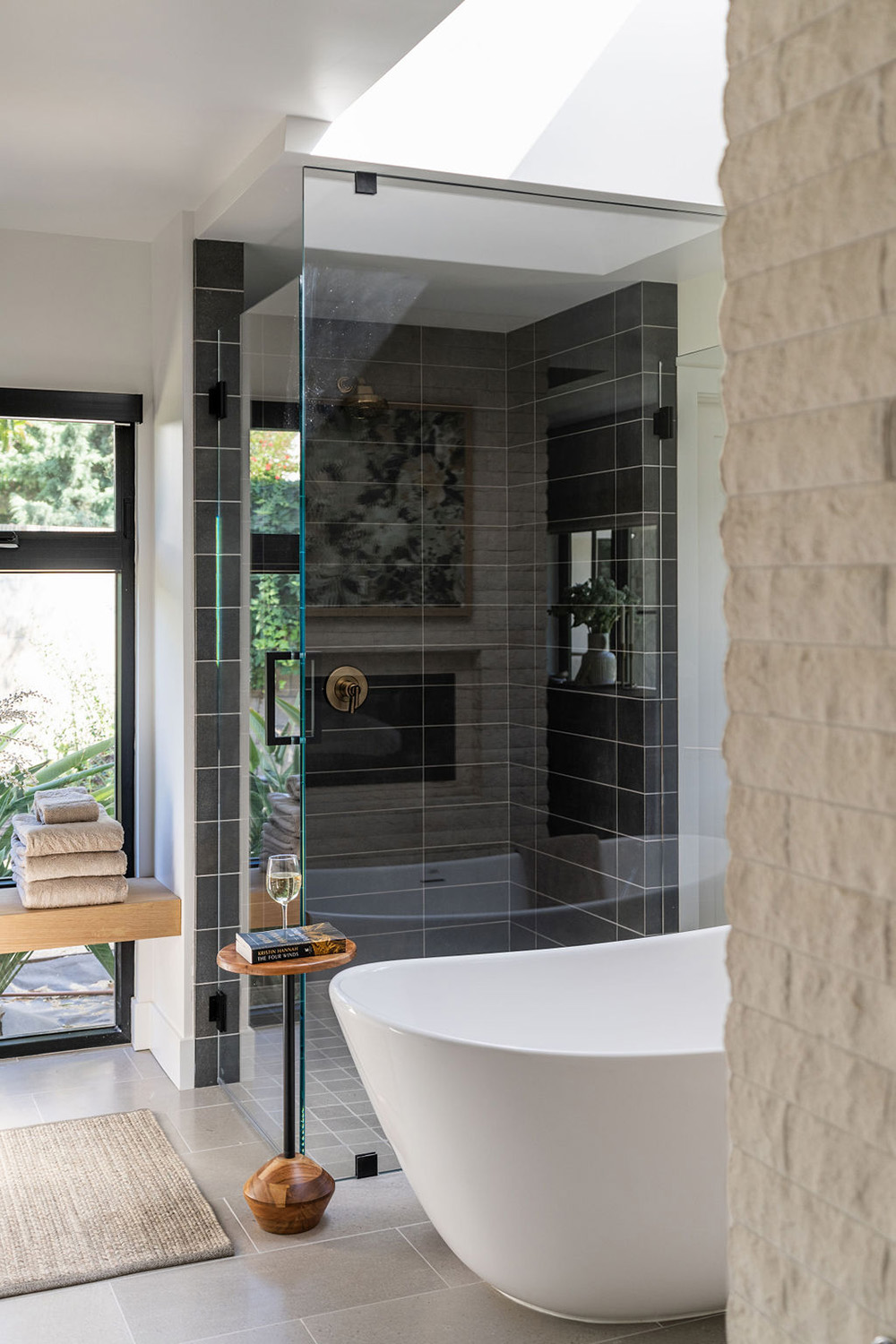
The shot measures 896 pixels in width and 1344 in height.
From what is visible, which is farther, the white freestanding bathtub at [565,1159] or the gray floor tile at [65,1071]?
the gray floor tile at [65,1071]

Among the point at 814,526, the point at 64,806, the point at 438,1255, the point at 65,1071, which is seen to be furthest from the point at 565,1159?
the point at 65,1071

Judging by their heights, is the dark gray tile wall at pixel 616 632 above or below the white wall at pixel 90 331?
below

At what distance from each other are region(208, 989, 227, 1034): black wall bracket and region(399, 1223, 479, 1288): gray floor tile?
3.82 ft

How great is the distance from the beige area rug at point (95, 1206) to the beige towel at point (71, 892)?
0.65 meters

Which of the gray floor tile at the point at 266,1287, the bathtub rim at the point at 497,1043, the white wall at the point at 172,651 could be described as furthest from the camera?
the white wall at the point at 172,651

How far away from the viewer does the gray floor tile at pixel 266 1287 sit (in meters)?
2.74

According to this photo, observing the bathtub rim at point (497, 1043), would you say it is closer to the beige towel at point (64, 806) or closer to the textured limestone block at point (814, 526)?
the textured limestone block at point (814, 526)

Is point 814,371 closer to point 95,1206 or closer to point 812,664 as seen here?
point 812,664

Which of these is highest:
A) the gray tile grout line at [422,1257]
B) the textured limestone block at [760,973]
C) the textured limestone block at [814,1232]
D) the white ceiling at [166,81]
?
the white ceiling at [166,81]

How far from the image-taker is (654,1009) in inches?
134

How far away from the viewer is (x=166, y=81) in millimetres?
2967

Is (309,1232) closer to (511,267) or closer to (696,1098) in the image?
(696,1098)

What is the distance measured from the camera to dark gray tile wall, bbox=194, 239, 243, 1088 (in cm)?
402

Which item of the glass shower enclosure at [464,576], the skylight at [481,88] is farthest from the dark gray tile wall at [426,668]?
the skylight at [481,88]
